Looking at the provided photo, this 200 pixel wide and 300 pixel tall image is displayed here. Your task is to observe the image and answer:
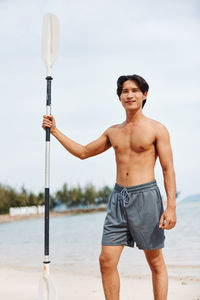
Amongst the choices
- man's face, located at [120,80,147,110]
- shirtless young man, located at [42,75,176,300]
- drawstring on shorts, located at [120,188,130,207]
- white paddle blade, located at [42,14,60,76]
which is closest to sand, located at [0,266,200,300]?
shirtless young man, located at [42,75,176,300]

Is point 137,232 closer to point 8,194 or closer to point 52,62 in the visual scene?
point 52,62

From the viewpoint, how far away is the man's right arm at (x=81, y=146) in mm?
3303

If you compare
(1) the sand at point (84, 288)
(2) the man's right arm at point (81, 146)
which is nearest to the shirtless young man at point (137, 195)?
(2) the man's right arm at point (81, 146)

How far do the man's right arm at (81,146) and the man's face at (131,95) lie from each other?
294 mm

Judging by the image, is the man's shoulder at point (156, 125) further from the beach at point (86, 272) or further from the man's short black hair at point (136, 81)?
the beach at point (86, 272)

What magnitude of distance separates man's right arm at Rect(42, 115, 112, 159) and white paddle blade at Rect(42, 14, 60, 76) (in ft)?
1.89

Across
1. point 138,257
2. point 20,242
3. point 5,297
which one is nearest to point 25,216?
point 20,242

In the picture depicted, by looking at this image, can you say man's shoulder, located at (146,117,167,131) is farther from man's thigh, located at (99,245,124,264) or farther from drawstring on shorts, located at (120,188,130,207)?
man's thigh, located at (99,245,124,264)

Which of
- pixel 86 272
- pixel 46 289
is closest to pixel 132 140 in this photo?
pixel 46 289

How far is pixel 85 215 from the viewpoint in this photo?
28891mm

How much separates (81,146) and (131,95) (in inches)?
21.6

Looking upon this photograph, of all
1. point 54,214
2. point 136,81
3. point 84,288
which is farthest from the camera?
point 54,214

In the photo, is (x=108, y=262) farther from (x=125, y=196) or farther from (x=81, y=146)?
(x=81, y=146)

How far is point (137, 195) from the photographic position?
10.0ft
